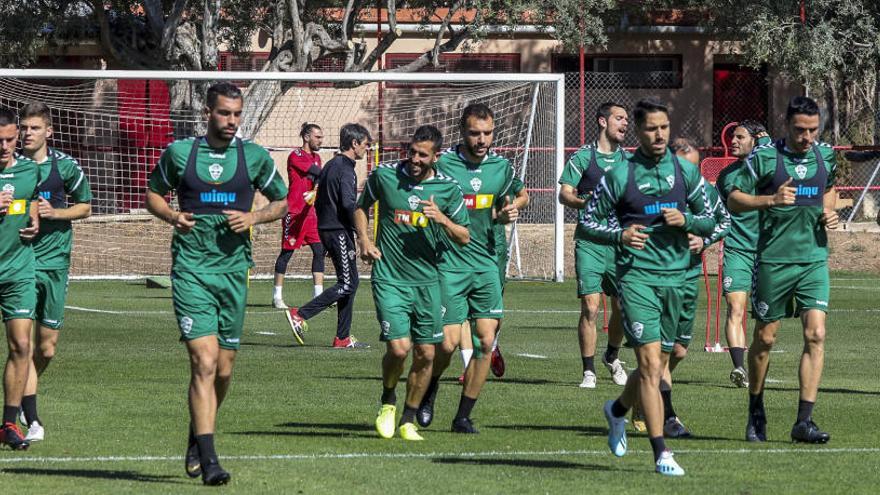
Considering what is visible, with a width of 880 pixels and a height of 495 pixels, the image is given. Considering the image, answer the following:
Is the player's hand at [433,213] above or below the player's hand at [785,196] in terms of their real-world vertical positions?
below

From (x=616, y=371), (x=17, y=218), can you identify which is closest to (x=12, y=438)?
(x=17, y=218)

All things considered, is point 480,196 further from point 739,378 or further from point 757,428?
point 739,378

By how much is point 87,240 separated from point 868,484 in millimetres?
A: 20213

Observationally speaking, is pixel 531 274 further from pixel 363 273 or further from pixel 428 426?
pixel 428 426

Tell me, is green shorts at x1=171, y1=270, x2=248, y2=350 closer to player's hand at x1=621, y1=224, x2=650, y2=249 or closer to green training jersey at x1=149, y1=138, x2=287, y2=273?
green training jersey at x1=149, y1=138, x2=287, y2=273

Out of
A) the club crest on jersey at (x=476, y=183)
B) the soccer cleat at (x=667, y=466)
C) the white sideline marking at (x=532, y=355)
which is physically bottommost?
the white sideline marking at (x=532, y=355)

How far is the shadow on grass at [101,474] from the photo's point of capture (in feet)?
29.2

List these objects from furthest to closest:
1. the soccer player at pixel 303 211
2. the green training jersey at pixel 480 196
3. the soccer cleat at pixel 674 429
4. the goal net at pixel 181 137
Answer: the goal net at pixel 181 137, the soccer player at pixel 303 211, the green training jersey at pixel 480 196, the soccer cleat at pixel 674 429

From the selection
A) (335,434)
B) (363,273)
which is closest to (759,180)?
(335,434)

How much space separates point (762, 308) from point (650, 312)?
1.76m

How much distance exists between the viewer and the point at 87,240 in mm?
27344

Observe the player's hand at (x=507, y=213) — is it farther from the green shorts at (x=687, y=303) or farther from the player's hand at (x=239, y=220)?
the player's hand at (x=239, y=220)

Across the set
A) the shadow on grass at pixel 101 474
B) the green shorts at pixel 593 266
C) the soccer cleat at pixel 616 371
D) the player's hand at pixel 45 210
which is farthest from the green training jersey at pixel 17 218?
the soccer cleat at pixel 616 371

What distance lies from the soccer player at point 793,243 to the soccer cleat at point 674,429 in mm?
409
